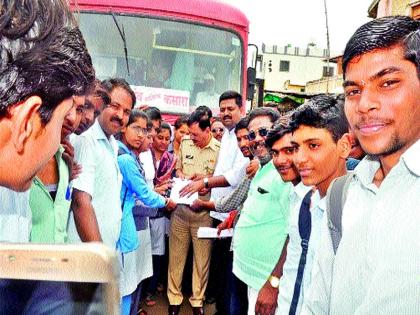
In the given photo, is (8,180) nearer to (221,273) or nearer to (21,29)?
(21,29)

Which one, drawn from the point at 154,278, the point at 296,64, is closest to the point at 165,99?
the point at 154,278

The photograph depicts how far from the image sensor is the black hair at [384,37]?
1394 mm

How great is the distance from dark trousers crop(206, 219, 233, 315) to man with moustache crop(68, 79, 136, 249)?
1.68 metres

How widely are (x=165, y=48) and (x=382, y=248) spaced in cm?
481

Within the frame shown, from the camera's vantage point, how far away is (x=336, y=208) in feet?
4.98

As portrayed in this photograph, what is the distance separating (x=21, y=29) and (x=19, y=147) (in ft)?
0.68

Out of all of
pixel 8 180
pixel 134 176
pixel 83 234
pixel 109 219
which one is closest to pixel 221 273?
pixel 134 176

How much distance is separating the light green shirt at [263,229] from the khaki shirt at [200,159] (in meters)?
1.95

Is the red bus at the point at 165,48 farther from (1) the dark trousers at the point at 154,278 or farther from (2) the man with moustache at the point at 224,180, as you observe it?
(1) the dark trousers at the point at 154,278

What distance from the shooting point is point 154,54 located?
5.62m

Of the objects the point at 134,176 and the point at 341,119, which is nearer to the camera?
the point at 341,119

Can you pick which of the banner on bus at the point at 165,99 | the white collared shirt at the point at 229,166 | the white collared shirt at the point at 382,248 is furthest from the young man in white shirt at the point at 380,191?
the banner on bus at the point at 165,99

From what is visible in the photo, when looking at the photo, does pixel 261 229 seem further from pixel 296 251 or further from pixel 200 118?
pixel 200 118

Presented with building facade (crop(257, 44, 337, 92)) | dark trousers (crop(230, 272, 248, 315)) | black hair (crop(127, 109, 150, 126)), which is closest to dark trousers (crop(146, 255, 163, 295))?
dark trousers (crop(230, 272, 248, 315))
